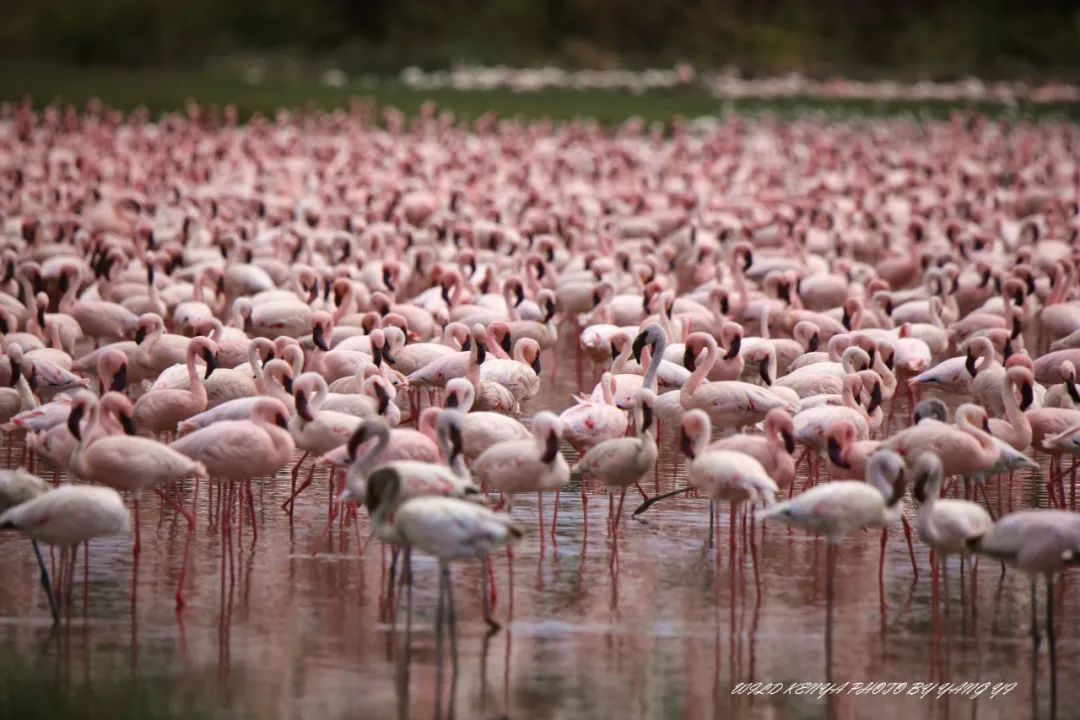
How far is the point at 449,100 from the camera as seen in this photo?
4044 centimetres

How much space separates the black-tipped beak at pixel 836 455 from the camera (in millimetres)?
8680

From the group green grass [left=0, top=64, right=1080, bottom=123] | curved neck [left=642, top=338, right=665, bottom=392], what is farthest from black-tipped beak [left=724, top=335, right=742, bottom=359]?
green grass [left=0, top=64, right=1080, bottom=123]

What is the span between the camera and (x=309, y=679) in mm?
7242

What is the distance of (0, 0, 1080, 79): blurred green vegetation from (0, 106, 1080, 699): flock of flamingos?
23.6m

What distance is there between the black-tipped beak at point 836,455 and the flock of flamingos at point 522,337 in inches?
0.5

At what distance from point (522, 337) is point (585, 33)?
4242 cm

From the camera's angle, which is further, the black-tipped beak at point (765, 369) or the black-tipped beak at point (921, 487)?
the black-tipped beak at point (765, 369)

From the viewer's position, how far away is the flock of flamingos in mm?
8297

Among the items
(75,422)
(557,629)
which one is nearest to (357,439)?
(557,629)

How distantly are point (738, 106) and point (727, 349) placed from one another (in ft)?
99.1

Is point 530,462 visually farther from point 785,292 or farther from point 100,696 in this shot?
point 785,292

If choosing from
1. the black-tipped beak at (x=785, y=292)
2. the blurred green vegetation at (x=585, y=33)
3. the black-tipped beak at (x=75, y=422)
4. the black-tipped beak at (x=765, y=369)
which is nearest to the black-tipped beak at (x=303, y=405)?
the black-tipped beak at (x=75, y=422)

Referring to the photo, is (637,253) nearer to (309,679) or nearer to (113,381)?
(113,381)

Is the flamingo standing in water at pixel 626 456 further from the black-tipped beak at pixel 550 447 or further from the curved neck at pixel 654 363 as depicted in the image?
the curved neck at pixel 654 363
